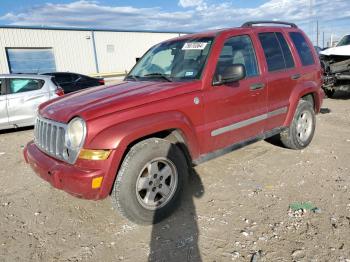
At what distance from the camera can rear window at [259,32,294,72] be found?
4.66m

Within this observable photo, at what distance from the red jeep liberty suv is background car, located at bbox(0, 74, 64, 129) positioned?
14.6 ft

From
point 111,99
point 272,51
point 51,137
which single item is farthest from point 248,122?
point 51,137

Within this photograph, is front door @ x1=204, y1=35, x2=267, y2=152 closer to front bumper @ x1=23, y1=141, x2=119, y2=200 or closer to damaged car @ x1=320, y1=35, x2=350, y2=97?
front bumper @ x1=23, y1=141, x2=119, y2=200

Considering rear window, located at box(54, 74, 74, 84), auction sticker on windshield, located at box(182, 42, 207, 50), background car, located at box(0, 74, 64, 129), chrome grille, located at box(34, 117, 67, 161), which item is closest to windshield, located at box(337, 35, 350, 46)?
rear window, located at box(54, 74, 74, 84)

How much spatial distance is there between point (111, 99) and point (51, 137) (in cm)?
75

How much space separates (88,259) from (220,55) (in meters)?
2.69

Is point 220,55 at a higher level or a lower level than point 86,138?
higher

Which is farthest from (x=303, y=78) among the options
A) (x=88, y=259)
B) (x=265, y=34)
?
(x=88, y=259)

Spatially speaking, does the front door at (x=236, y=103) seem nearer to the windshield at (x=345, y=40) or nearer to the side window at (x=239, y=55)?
the side window at (x=239, y=55)

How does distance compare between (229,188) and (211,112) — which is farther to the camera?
(229,188)

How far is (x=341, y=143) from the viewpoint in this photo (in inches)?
236

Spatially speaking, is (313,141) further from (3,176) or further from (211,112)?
(3,176)

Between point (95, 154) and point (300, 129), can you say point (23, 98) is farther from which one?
point (300, 129)

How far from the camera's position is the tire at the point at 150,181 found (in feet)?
10.5
